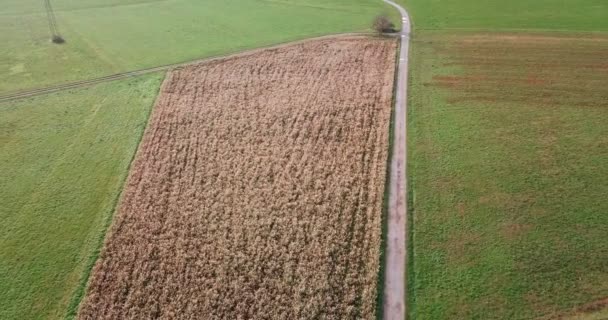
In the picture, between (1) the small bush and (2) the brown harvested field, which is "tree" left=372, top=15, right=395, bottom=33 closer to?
(2) the brown harvested field

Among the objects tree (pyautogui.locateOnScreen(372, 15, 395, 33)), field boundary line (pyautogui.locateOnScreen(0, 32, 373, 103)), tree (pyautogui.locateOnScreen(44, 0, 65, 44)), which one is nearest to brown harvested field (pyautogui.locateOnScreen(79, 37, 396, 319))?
field boundary line (pyautogui.locateOnScreen(0, 32, 373, 103))

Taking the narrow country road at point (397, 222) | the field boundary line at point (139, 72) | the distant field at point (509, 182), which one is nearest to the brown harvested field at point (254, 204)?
the narrow country road at point (397, 222)

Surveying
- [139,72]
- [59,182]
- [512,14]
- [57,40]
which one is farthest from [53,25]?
[512,14]

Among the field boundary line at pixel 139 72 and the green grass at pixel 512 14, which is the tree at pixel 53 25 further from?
the green grass at pixel 512 14

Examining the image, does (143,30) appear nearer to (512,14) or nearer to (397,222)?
(397,222)

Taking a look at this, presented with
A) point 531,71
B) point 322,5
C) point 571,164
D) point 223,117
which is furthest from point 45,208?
point 322,5

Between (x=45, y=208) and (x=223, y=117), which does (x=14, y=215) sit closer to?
(x=45, y=208)
